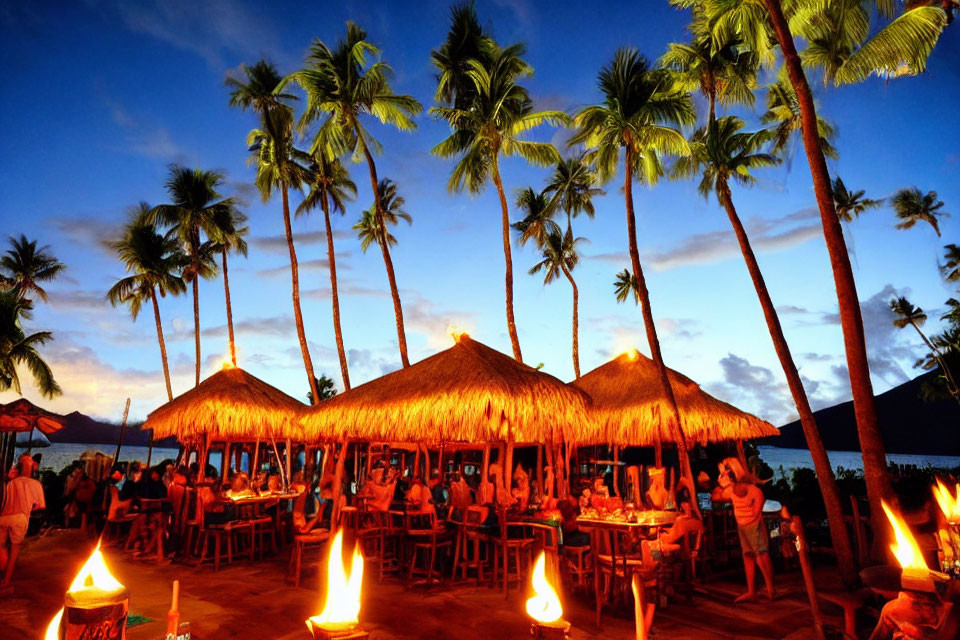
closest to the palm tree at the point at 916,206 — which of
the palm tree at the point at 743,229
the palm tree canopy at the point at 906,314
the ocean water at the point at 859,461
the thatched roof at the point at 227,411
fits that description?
the palm tree canopy at the point at 906,314

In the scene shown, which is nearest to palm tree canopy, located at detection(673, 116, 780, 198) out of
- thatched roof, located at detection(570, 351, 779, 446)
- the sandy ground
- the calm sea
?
thatched roof, located at detection(570, 351, 779, 446)

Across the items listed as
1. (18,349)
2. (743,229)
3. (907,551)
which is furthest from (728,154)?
(18,349)

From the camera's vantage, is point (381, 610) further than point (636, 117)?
No

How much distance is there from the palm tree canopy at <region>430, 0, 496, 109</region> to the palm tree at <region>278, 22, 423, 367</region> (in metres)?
1.26

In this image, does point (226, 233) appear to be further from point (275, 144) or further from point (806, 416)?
point (806, 416)

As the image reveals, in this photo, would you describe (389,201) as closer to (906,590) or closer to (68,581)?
(68,581)

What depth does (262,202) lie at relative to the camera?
62.2 feet

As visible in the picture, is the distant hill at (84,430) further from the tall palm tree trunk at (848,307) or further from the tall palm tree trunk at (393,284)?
the tall palm tree trunk at (848,307)

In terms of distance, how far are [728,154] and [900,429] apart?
109 ft

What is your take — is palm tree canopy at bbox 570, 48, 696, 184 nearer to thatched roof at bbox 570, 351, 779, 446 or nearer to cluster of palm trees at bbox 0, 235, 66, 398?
thatched roof at bbox 570, 351, 779, 446

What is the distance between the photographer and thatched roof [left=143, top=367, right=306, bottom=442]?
31.5 feet

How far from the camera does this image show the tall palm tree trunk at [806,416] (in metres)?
7.45

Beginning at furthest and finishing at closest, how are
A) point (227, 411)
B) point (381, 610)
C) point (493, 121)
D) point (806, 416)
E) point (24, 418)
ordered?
point (493, 121)
point (24, 418)
point (227, 411)
point (806, 416)
point (381, 610)

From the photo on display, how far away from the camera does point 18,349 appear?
22.9 meters
